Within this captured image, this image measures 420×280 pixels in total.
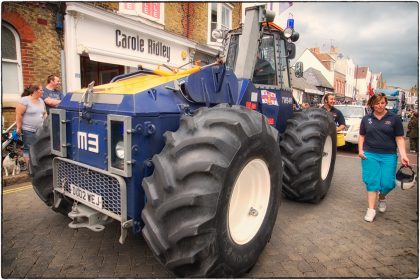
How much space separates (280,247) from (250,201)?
750 mm

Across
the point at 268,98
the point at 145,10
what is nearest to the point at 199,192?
the point at 268,98

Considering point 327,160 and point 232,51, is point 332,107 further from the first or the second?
point 232,51

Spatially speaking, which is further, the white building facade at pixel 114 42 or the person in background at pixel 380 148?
the white building facade at pixel 114 42

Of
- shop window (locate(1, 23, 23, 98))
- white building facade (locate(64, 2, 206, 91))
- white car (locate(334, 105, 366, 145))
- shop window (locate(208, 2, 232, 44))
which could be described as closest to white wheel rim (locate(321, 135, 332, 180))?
white building facade (locate(64, 2, 206, 91))

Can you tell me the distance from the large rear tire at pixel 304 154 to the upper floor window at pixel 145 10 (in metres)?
7.50

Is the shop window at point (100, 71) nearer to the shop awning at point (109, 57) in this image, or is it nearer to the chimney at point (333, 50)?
the shop awning at point (109, 57)

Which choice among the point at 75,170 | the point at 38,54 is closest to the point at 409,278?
the point at 75,170

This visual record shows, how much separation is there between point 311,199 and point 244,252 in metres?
2.21

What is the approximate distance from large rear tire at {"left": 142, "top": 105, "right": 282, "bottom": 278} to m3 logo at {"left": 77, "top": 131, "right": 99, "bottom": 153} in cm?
71

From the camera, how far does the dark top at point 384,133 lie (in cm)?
399

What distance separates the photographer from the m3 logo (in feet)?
8.55

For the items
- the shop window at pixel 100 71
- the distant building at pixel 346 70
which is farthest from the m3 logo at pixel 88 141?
the distant building at pixel 346 70

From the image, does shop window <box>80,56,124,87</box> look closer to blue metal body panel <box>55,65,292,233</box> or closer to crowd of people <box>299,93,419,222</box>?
blue metal body panel <box>55,65,292,233</box>

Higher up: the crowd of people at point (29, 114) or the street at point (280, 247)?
the crowd of people at point (29, 114)
